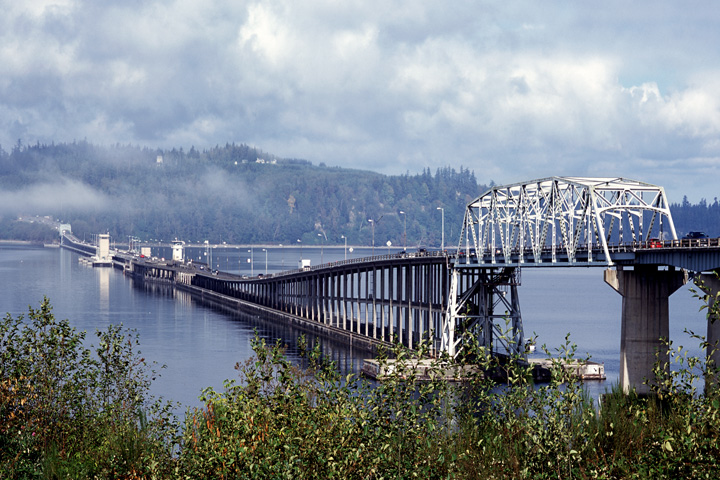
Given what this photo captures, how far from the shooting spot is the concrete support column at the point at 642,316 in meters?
74.3

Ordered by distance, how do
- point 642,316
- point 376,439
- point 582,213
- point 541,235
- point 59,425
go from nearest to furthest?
point 376,439, point 59,425, point 642,316, point 582,213, point 541,235

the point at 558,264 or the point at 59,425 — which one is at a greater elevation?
the point at 558,264

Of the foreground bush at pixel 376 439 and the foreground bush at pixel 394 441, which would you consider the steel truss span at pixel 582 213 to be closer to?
the foreground bush at pixel 376 439

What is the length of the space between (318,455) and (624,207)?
65.6m

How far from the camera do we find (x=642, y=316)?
76125mm

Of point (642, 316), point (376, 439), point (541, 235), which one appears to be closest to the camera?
point (376, 439)

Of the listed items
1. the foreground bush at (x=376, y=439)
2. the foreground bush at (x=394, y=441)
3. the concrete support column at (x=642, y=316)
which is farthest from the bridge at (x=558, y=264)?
the foreground bush at (x=394, y=441)

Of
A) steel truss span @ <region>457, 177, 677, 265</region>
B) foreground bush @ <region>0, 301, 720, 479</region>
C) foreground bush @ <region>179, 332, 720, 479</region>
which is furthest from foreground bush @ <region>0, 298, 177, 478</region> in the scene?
steel truss span @ <region>457, 177, 677, 265</region>

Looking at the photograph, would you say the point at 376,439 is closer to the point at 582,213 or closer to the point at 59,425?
the point at 59,425

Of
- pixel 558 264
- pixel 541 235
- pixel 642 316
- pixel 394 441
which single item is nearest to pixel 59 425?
pixel 394 441

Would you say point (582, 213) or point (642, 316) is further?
point (582, 213)

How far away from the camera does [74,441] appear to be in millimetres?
39719

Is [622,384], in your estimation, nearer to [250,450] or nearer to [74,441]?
[74,441]

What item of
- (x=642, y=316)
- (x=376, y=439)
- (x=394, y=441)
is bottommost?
(x=642, y=316)
